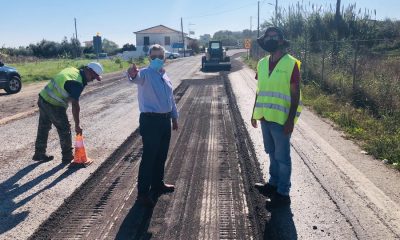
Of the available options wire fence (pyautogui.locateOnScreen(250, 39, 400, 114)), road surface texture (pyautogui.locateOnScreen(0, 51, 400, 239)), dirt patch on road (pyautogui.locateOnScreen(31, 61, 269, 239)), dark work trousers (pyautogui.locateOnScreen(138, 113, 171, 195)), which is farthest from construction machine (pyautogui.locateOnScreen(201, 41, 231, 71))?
dark work trousers (pyautogui.locateOnScreen(138, 113, 171, 195))

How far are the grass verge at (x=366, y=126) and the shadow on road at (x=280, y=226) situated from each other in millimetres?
2754

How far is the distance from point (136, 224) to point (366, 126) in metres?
6.63

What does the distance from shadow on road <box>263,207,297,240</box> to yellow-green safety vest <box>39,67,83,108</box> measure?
146 inches

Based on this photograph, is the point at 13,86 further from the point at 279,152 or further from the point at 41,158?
the point at 279,152

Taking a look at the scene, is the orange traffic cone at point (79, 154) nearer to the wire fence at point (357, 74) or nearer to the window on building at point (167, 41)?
the wire fence at point (357, 74)

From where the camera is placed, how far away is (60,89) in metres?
6.58

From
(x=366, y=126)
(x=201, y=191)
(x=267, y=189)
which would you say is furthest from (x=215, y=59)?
(x=267, y=189)

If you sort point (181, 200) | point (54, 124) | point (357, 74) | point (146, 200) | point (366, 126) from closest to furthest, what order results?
1. point (146, 200)
2. point (181, 200)
3. point (54, 124)
4. point (366, 126)
5. point (357, 74)

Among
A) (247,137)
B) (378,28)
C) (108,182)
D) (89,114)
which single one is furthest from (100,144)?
(378,28)

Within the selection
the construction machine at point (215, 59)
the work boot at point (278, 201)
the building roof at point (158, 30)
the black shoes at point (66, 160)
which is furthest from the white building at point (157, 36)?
the work boot at point (278, 201)

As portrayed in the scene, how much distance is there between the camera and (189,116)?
37.5 ft

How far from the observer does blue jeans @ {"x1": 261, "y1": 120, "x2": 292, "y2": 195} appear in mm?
4996

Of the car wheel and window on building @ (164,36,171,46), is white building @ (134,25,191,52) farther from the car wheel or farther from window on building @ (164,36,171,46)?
the car wheel

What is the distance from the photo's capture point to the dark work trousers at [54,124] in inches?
268
